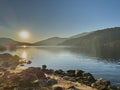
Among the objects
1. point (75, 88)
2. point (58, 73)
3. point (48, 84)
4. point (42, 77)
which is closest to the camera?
point (75, 88)

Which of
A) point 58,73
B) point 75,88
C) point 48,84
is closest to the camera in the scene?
point 75,88

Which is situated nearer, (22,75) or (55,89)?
(55,89)

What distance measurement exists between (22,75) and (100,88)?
16.3m

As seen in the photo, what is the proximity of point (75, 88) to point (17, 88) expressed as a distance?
34.8 feet

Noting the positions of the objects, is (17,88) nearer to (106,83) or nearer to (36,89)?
(36,89)

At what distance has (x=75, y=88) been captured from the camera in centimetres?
4012

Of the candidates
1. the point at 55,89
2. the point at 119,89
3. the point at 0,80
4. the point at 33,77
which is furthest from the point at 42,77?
the point at 119,89

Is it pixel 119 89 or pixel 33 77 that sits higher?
pixel 33 77

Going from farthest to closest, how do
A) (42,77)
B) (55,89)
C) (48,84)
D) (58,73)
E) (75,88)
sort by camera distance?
(58,73) → (42,77) → (48,84) → (75,88) → (55,89)

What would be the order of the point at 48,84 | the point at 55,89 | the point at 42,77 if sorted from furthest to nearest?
the point at 42,77 → the point at 48,84 → the point at 55,89

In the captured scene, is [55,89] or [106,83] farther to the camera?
[106,83]

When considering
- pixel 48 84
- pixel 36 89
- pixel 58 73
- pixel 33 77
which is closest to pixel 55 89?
pixel 36 89

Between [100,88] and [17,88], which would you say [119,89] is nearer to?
[100,88]

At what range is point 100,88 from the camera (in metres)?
41.2
